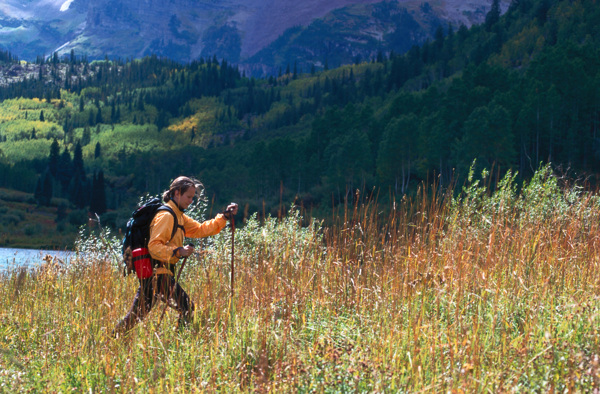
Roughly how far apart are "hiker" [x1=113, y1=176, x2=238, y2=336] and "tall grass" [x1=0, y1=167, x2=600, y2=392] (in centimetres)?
13

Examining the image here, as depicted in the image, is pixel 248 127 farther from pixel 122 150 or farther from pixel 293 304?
pixel 293 304

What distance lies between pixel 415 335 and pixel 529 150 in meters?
51.2

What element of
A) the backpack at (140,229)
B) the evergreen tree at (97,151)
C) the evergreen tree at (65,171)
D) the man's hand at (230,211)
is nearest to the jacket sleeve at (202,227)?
the man's hand at (230,211)

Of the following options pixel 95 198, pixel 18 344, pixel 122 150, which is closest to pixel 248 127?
pixel 122 150

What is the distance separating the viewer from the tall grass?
124 inches

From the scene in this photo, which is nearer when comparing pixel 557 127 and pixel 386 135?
pixel 557 127

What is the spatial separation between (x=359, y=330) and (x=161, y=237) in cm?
171

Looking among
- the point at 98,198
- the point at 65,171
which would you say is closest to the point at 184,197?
the point at 98,198

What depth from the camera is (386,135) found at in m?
60.9

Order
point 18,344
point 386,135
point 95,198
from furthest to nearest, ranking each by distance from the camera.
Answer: point 95,198 < point 386,135 < point 18,344

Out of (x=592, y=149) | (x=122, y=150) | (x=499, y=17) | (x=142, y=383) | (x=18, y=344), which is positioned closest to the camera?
(x=142, y=383)

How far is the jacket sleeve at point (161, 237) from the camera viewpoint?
4.14m

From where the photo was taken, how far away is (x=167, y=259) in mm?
4113

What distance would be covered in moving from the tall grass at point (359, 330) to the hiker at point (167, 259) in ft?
0.43
